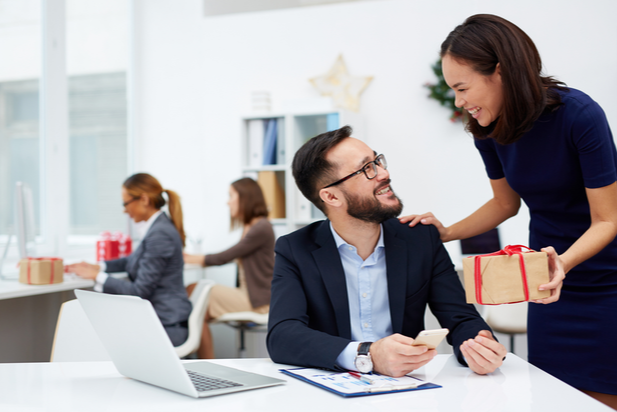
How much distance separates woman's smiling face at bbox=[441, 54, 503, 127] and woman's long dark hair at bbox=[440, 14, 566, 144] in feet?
0.05

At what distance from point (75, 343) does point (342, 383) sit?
98cm

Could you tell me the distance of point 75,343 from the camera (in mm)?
1687

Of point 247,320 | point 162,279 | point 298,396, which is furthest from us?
point 247,320

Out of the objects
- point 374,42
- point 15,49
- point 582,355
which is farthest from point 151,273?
point 374,42

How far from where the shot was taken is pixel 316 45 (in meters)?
4.21

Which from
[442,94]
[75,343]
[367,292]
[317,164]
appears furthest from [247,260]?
[367,292]

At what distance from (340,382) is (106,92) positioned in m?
3.80

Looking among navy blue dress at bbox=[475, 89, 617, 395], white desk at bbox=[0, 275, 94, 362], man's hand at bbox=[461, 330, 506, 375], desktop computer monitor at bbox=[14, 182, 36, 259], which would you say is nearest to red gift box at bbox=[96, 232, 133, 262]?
white desk at bbox=[0, 275, 94, 362]

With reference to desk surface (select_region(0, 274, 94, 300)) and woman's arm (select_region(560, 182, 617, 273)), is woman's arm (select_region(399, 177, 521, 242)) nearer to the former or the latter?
woman's arm (select_region(560, 182, 617, 273))

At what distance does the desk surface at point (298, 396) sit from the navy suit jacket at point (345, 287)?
21cm

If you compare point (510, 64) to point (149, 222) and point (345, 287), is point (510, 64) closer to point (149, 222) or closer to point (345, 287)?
point (345, 287)

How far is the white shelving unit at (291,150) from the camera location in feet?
12.7

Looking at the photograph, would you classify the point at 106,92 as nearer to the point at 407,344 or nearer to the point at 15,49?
the point at 15,49

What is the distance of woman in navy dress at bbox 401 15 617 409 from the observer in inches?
52.5
